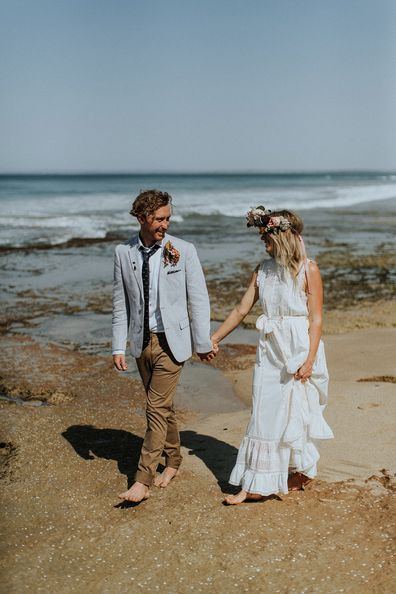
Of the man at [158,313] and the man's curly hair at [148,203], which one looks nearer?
the man's curly hair at [148,203]

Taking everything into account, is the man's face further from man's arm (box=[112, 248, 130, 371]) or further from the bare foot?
the bare foot

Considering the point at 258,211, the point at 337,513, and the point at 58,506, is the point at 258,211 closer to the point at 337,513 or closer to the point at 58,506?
the point at 337,513

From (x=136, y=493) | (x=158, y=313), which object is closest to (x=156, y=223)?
(x=158, y=313)

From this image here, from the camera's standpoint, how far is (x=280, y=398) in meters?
4.48

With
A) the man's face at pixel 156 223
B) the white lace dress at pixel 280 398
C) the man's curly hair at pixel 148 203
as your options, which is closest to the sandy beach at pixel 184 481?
the white lace dress at pixel 280 398

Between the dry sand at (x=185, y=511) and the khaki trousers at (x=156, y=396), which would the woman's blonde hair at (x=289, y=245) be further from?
the dry sand at (x=185, y=511)

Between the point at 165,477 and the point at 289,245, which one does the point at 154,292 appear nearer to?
the point at 289,245

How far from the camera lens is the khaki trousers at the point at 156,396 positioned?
463 cm

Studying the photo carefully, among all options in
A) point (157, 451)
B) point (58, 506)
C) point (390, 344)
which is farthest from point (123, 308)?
point (390, 344)

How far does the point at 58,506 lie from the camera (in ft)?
15.2

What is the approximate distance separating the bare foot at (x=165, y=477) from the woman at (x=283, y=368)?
54cm

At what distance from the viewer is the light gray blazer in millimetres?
4602

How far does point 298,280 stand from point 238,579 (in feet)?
5.99

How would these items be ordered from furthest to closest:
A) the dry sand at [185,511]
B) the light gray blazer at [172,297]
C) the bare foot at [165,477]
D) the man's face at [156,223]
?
the bare foot at [165,477], the light gray blazer at [172,297], the man's face at [156,223], the dry sand at [185,511]
